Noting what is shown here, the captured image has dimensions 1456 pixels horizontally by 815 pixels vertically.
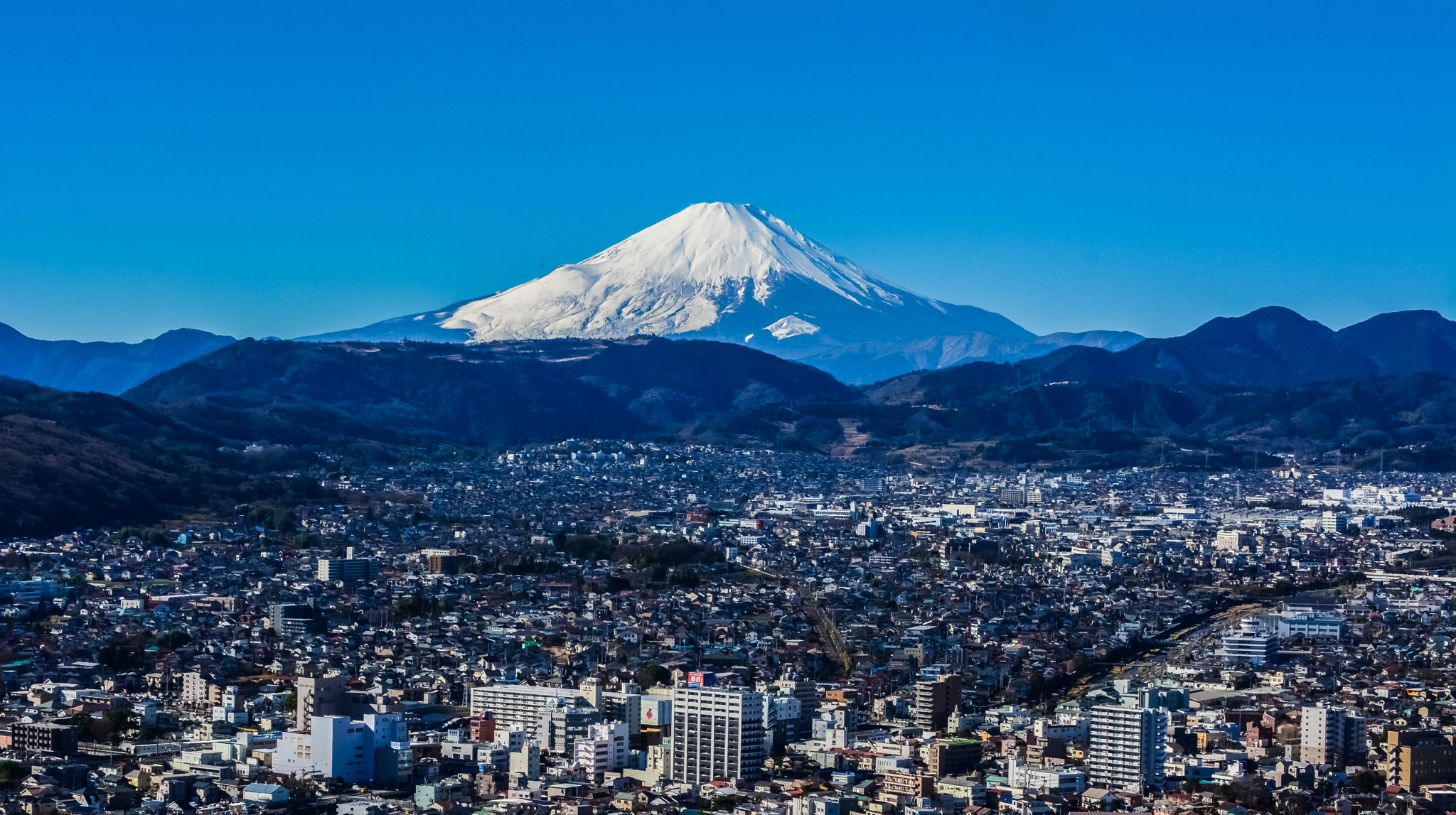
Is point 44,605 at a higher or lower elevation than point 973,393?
lower

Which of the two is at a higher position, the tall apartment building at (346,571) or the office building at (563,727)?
the tall apartment building at (346,571)

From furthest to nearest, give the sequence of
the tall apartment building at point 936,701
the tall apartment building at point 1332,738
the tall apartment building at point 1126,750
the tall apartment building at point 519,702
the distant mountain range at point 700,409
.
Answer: the distant mountain range at point 700,409 → the tall apartment building at point 936,701 → the tall apartment building at point 519,702 → the tall apartment building at point 1332,738 → the tall apartment building at point 1126,750

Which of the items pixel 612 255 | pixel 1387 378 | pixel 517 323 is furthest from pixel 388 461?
pixel 612 255

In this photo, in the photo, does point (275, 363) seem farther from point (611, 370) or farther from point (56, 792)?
point (56, 792)

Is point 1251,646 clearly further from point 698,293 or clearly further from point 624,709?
point 698,293

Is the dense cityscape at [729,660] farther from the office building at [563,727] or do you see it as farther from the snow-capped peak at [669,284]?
the snow-capped peak at [669,284]

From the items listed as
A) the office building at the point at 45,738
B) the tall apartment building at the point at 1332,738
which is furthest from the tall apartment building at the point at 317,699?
the tall apartment building at the point at 1332,738
